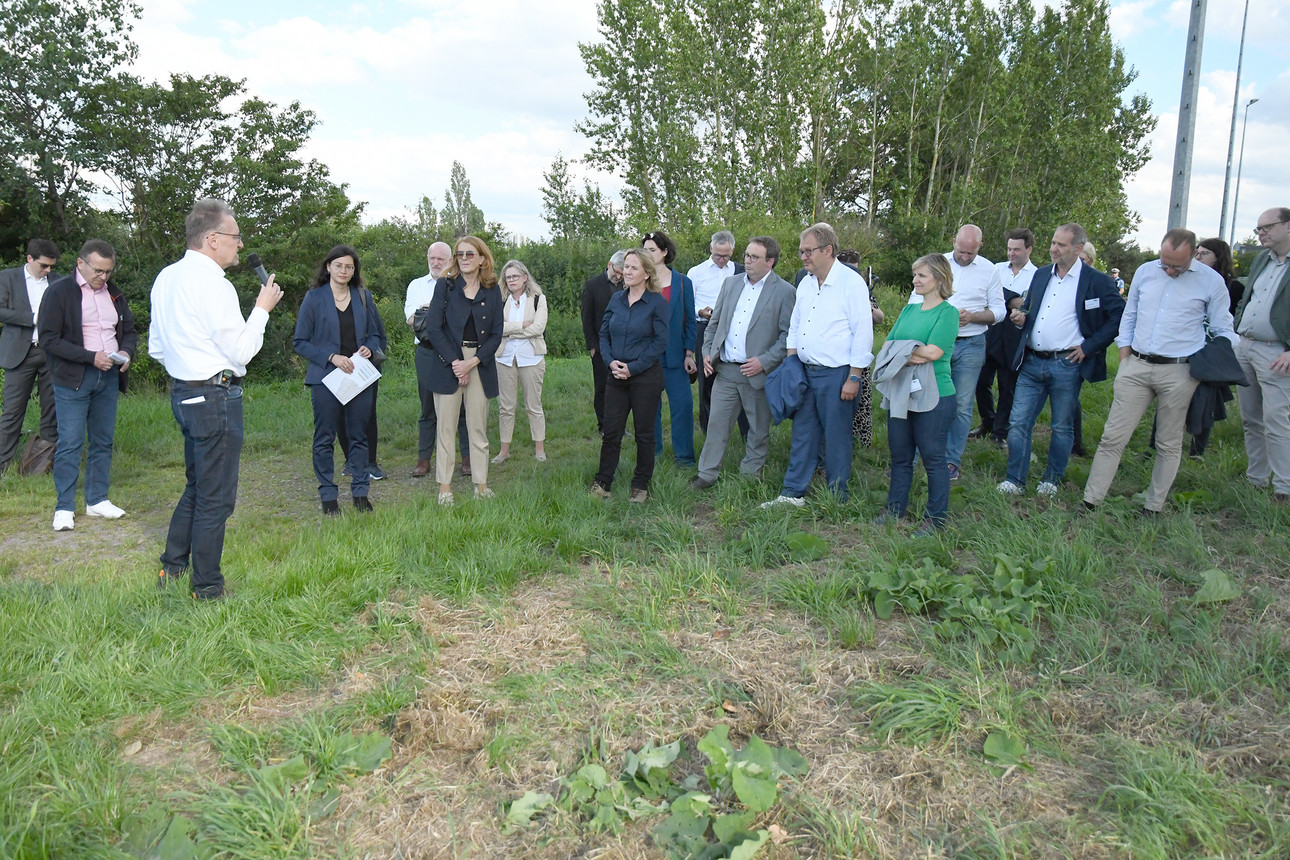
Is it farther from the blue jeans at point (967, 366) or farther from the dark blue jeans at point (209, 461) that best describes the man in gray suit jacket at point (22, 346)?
the blue jeans at point (967, 366)

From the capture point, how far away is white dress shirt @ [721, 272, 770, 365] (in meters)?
6.53

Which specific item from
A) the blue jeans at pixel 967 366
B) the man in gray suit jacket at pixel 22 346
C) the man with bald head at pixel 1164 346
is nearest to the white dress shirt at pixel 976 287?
the blue jeans at pixel 967 366

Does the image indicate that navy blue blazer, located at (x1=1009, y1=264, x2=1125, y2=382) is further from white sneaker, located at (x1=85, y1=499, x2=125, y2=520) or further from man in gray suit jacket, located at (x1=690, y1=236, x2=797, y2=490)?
white sneaker, located at (x1=85, y1=499, x2=125, y2=520)

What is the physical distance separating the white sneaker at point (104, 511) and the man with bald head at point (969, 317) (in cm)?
670

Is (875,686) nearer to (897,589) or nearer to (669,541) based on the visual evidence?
(897,589)

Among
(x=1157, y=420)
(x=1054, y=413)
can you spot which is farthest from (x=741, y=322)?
(x=1157, y=420)

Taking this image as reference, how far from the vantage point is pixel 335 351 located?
21.1 ft

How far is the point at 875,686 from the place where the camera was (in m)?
3.39

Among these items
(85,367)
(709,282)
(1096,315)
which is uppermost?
(709,282)

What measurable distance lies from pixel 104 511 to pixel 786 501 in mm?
5297

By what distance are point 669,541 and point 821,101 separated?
28958mm

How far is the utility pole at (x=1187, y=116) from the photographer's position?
7480 mm

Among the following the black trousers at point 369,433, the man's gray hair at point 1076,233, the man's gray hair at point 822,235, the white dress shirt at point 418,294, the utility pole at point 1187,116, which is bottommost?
the black trousers at point 369,433

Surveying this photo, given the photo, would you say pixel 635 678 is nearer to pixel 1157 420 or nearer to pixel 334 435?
pixel 334 435
